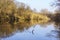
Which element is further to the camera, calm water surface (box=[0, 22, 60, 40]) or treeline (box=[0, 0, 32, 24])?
treeline (box=[0, 0, 32, 24])

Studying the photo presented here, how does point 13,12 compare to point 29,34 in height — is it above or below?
above

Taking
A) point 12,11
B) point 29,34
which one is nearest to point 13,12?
point 12,11

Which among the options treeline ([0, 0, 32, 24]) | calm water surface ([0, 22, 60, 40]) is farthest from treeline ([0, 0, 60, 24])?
calm water surface ([0, 22, 60, 40])

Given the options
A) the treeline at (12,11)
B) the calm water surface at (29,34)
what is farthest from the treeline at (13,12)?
the calm water surface at (29,34)

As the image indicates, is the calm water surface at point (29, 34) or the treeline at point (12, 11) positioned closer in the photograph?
the calm water surface at point (29, 34)

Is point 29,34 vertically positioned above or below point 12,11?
below

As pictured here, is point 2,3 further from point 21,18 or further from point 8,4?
point 21,18

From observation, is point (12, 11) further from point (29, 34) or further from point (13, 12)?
point (29, 34)

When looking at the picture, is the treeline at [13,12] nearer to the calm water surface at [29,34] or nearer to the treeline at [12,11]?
the treeline at [12,11]

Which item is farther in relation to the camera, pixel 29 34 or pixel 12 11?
pixel 12 11

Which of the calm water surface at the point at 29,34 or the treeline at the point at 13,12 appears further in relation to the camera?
the treeline at the point at 13,12

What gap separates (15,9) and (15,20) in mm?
1358

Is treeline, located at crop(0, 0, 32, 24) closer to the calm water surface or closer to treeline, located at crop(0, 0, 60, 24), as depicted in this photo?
treeline, located at crop(0, 0, 60, 24)

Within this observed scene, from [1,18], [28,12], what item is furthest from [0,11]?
[28,12]
